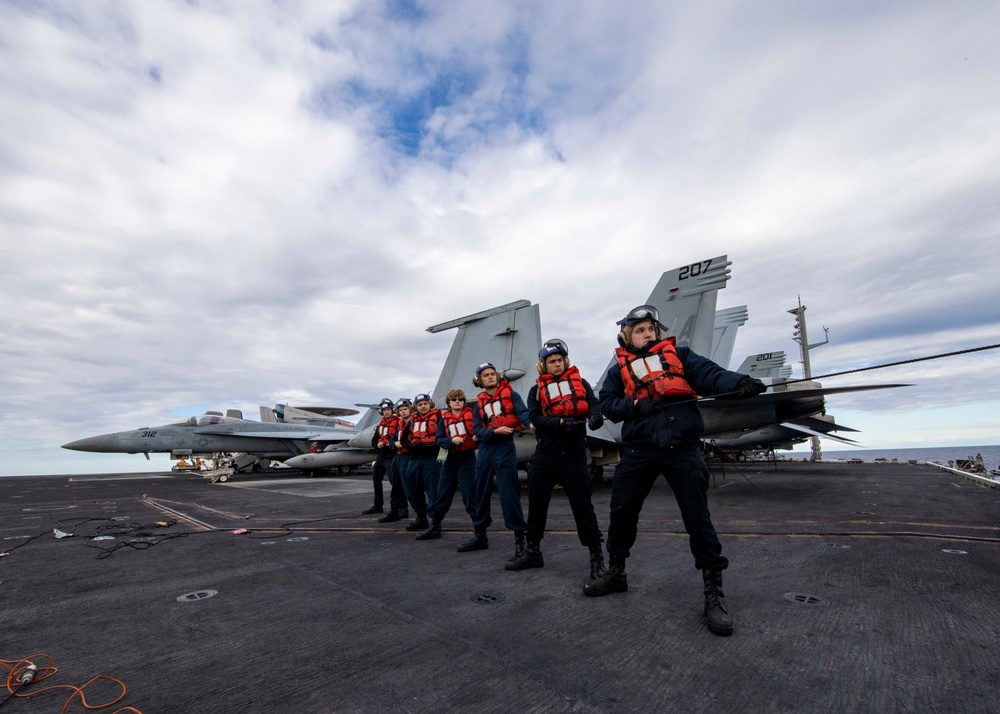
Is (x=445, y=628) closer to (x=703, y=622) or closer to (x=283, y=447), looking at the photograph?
(x=703, y=622)

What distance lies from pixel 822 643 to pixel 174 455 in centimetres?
2701

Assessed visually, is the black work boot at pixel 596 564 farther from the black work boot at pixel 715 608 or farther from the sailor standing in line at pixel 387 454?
the sailor standing in line at pixel 387 454

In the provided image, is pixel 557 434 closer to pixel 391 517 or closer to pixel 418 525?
pixel 418 525

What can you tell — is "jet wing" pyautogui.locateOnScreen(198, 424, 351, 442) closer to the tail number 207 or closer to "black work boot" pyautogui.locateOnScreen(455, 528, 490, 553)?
the tail number 207

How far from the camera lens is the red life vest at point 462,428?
5.06m

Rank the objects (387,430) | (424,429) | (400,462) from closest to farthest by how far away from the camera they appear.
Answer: (424,429), (400,462), (387,430)


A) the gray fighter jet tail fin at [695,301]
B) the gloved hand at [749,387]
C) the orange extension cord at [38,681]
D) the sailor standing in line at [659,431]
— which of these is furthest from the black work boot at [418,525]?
the gray fighter jet tail fin at [695,301]

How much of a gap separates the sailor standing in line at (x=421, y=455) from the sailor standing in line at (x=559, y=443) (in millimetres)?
2113

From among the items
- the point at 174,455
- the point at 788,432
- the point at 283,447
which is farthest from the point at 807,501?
the point at 174,455

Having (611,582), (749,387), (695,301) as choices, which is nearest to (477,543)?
(611,582)

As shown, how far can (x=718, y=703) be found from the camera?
173 centimetres

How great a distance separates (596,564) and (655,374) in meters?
1.52

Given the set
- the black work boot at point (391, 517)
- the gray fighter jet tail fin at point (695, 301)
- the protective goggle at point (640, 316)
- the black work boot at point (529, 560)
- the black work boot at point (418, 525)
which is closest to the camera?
the protective goggle at point (640, 316)

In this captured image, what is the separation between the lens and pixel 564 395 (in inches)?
146
